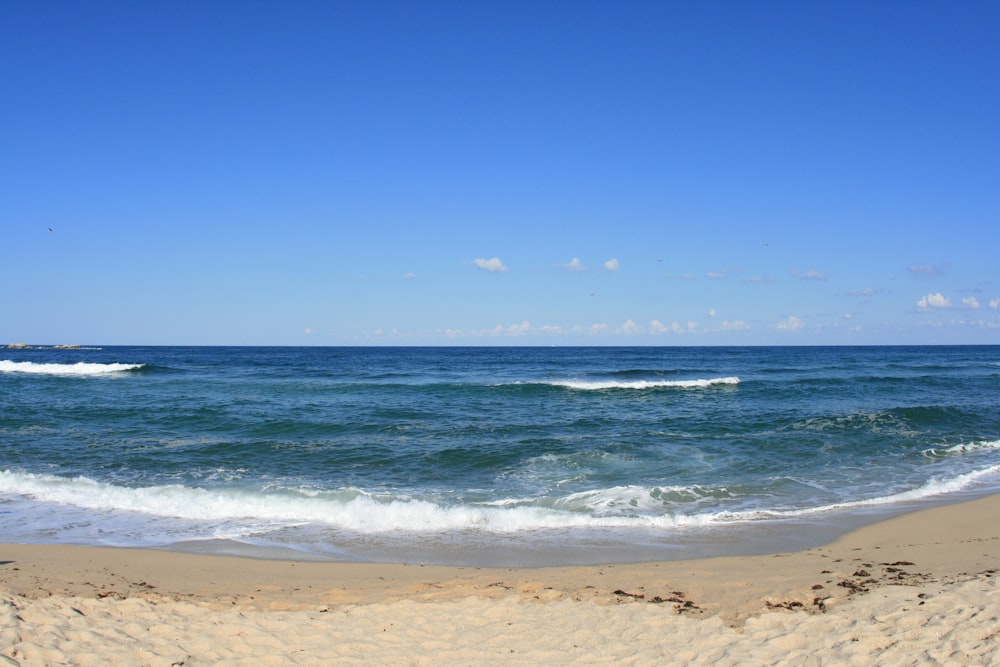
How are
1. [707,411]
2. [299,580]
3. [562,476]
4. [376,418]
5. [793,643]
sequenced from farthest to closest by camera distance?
[707,411] < [376,418] < [562,476] < [299,580] < [793,643]

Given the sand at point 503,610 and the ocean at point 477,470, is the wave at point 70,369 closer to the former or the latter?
the ocean at point 477,470

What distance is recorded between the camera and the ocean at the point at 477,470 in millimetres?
9219

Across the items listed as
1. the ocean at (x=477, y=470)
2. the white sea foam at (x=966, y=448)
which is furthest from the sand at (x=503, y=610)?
the white sea foam at (x=966, y=448)

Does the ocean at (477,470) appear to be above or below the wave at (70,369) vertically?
below

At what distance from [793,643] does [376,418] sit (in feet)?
55.9

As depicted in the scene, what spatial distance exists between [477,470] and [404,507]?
345 cm

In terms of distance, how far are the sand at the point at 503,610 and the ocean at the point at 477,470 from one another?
903 mm

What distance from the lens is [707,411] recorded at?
75.2 ft

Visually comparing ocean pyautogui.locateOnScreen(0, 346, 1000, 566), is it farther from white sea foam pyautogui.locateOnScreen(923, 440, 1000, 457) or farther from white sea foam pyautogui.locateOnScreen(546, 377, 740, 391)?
white sea foam pyautogui.locateOnScreen(546, 377, 740, 391)

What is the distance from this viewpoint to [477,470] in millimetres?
13844

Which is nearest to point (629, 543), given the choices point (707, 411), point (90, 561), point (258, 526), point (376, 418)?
point (258, 526)

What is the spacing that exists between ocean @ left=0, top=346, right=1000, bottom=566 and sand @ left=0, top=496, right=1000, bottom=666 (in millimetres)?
903

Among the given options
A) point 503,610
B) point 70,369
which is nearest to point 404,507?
point 503,610

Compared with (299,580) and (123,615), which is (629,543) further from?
(123,615)
